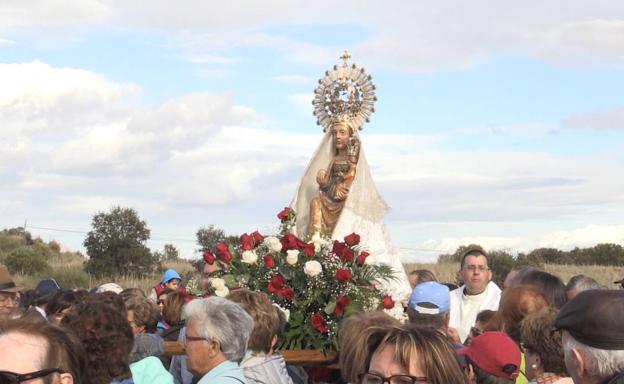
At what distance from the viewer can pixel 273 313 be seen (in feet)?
19.8

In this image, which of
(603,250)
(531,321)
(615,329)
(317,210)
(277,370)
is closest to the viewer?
(615,329)

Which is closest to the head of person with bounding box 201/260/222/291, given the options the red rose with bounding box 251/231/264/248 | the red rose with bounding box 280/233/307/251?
the red rose with bounding box 251/231/264/248

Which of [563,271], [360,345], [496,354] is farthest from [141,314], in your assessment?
[563,271]

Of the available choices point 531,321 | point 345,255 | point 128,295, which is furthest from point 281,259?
point 531,321

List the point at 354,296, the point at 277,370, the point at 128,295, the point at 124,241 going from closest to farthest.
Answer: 1. the point at 277,370
2. the point at 128,295
3. the point at 354,296
4. the point at 124,241

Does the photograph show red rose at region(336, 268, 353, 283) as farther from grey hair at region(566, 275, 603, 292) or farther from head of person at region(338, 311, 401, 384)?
head of person at region(338, 311, 401, 384)

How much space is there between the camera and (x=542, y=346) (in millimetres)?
4770

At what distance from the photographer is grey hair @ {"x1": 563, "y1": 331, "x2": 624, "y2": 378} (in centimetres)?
353

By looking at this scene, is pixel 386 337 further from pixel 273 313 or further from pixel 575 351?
pixel 273 313

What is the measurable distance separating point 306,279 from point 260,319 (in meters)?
2.09

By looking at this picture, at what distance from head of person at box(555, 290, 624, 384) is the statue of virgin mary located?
27.1ft

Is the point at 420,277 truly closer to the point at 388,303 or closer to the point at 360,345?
the point at 388,303

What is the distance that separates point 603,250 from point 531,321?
34.3 m

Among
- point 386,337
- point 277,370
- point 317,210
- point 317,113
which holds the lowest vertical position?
point 277,370
